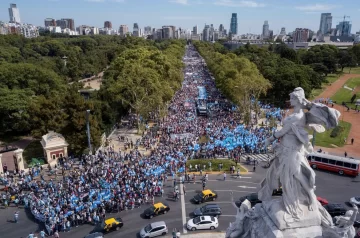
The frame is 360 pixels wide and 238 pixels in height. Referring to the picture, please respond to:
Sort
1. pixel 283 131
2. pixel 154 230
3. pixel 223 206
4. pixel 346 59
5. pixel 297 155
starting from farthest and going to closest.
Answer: pixel 346 59
pixel 223 206
pixel 154 230
pixel 283 131
pixel 297 155

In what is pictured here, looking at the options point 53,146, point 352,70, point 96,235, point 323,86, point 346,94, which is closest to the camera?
point 96,235

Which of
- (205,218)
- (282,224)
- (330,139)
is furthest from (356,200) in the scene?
(330,139)

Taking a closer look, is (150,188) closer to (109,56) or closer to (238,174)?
(238,174)

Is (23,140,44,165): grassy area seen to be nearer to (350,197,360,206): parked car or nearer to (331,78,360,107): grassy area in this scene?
(350,197,360,206): parked car

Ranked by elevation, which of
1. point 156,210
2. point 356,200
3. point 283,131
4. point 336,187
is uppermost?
point 283,131

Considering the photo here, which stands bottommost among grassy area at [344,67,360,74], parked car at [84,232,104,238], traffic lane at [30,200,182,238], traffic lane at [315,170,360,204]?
traffic lane at [30,200,182,238]

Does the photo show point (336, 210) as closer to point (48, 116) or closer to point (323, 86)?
point (48, 116)

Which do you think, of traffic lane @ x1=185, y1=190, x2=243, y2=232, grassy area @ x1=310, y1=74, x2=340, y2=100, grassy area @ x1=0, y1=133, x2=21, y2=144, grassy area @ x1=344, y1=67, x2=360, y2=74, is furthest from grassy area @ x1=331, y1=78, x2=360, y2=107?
grassy area @ x1=0, y1=133, x2=21, y2=144
